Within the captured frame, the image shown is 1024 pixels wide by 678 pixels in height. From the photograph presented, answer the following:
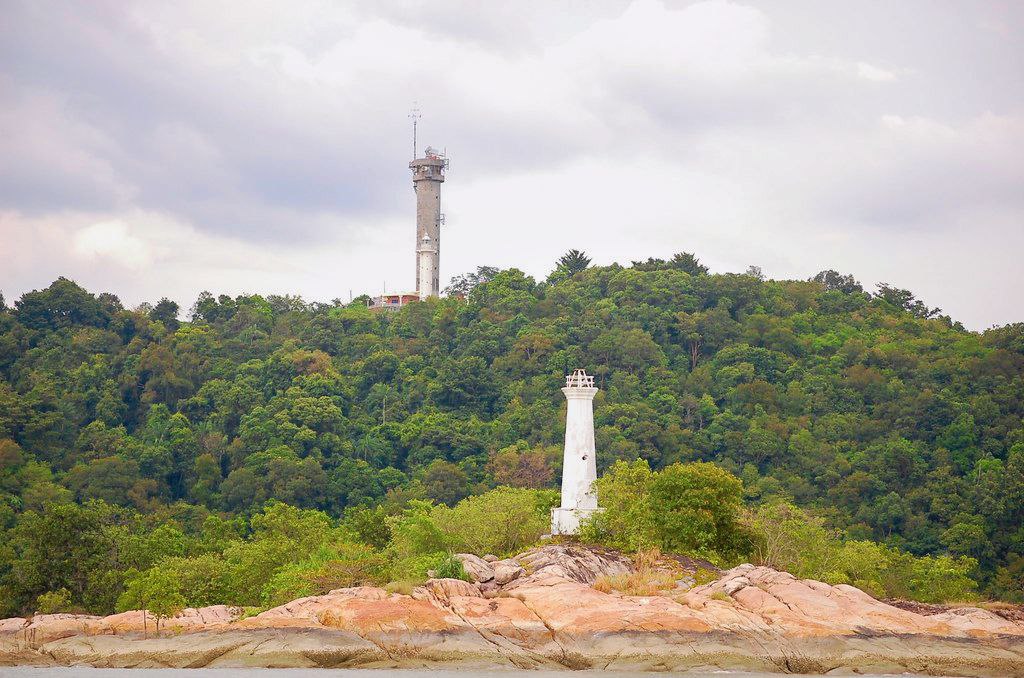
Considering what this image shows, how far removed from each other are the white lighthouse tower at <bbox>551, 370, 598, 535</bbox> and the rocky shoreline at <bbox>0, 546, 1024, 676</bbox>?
22.2 ft

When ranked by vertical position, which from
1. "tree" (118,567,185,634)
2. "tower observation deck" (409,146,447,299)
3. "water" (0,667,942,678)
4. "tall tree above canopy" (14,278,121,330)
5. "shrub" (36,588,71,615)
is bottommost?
"water" (0,667,942,678)

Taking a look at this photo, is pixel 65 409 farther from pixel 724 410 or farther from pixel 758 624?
pixel 758 624

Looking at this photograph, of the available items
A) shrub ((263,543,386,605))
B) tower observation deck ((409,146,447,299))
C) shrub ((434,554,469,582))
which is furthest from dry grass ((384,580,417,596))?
tower observation deck ((409,146,447,299))

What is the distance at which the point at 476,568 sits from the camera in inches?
1647

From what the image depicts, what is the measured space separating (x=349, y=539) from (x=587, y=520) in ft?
28.3

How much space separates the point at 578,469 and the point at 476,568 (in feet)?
21.9

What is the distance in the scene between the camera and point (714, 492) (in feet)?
142

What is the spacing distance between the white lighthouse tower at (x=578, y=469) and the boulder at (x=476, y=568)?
4.95 m

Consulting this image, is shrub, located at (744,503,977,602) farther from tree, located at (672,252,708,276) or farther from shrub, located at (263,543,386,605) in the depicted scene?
tree, located at (672,252,708,276)

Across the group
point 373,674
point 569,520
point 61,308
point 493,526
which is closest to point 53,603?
point 373,674

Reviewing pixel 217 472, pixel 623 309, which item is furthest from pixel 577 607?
pixel 623 309

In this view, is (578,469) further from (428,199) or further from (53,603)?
(428,199)

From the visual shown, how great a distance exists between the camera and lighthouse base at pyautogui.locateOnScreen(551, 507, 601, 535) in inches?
1847

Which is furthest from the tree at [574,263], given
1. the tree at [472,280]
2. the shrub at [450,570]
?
the shrub at [450,570]
